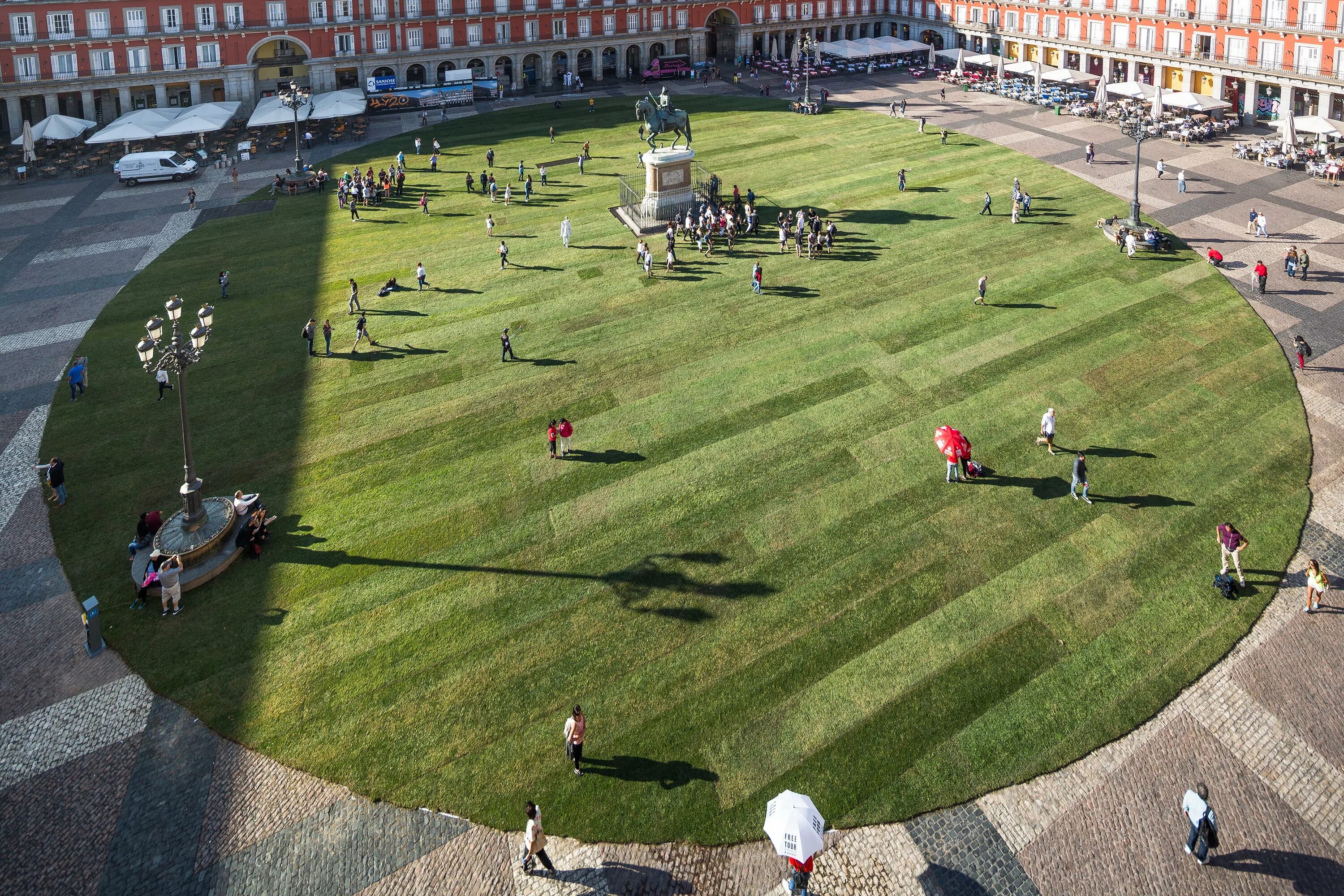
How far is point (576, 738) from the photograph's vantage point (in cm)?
1723

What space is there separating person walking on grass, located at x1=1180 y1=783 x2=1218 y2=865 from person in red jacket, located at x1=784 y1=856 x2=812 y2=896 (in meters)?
7.08

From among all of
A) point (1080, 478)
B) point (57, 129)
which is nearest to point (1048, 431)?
point (1080, 478)

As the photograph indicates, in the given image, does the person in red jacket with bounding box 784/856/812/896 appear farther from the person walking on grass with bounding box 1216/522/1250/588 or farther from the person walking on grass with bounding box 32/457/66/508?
the person walking on grass with bounding box 32/457/66/508

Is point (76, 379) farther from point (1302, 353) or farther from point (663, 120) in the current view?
point (1302, 353)

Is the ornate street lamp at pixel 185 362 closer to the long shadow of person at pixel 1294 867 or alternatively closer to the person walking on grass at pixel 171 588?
the person walking on grass at pixel 171 588

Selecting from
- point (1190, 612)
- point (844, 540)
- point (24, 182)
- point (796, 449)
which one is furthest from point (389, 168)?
point (1190, 612)

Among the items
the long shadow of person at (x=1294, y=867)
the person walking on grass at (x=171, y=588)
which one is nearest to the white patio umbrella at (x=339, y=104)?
the person walking on grass at (x=171, y=588)

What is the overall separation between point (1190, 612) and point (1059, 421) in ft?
29.0

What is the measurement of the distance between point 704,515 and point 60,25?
72530 mm

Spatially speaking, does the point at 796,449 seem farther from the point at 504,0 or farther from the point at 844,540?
the point at 504,0

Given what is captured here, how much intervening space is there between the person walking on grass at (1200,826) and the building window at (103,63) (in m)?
83.5

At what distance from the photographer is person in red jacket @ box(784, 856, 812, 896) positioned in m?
14.6

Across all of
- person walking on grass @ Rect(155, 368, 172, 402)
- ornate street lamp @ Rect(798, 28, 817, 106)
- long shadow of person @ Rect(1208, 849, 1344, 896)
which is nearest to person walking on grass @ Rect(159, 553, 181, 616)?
person walking on grass @ Rect(155, 368, 172, 402)

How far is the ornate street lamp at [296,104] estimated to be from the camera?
56.8m
